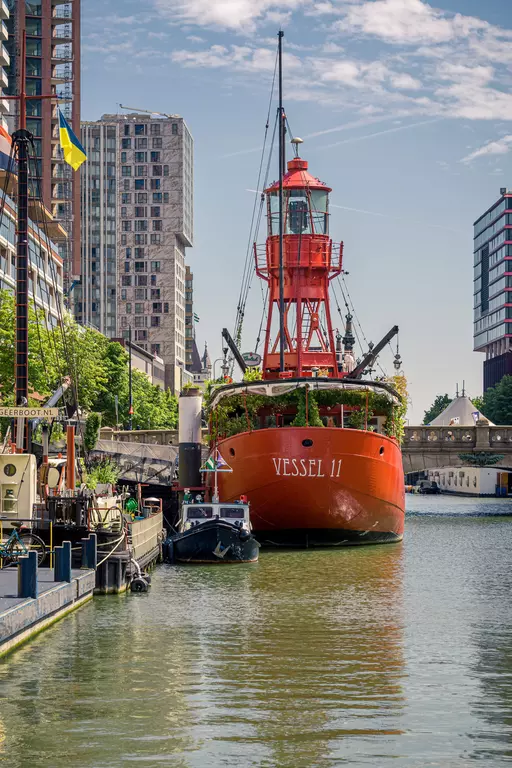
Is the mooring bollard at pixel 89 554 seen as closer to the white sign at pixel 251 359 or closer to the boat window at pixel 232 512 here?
the boat window at pixel 232 512

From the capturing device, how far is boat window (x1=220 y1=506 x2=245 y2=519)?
4756 centimetres

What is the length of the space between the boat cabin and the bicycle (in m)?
12.5

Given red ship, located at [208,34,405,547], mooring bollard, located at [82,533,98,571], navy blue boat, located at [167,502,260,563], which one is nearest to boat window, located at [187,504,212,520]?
navy blue boat, located at [167,502,260,563]

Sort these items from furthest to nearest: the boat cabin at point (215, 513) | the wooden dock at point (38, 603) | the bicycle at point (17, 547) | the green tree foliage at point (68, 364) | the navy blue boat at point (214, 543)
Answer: the green tree foliage at point (68, 364) < the boat cabin at point (215, 513) < the navy blue boat at point (214, 543) < the bicycle at point (17, 547) < the wooden dock at point (38, 603)

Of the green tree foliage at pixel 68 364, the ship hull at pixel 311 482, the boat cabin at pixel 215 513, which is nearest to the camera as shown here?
the boat cabin at pixel 215 513

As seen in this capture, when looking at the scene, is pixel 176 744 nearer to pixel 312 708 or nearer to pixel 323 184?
pixel 312 708

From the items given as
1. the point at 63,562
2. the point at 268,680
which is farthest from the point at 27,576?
the point at 268,680

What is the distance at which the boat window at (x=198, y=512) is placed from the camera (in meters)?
47.7

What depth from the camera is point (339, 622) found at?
3084cm

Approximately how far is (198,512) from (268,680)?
25.3 m

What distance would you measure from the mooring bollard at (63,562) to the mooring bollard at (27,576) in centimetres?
366

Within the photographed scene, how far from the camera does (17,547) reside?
3403cm

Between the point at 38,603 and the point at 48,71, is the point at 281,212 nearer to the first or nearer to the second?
the point at 38,603

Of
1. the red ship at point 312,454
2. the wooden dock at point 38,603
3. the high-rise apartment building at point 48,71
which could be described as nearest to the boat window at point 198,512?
the red ship at point 312,454
